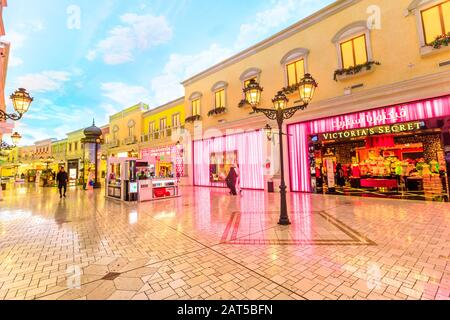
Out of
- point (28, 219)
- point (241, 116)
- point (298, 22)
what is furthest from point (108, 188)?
point (298, 22)

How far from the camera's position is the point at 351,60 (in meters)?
9.44

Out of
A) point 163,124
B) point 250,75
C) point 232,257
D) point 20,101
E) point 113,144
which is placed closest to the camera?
point 232,257

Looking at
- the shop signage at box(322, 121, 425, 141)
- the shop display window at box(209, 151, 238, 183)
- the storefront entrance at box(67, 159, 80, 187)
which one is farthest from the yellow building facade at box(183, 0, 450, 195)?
the storefront entrance at box(67, 159, 80, 187)

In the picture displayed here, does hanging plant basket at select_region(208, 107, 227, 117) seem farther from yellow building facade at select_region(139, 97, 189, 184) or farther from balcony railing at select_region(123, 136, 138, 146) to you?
balcony railing at select_region(123, 136, 138, 146)

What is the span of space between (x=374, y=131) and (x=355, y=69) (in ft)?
9.24

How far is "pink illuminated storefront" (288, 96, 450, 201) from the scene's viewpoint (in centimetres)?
798

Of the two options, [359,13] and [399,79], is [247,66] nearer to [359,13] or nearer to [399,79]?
[359,13]

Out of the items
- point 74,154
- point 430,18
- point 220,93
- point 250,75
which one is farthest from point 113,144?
point 430,18

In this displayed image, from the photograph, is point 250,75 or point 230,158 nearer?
point 250,75

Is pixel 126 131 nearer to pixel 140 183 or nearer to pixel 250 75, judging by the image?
pixel 140 183

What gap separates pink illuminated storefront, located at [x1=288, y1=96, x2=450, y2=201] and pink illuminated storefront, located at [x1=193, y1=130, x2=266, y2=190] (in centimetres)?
209

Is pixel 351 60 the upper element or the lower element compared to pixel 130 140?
upper

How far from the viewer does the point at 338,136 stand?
977 cm
